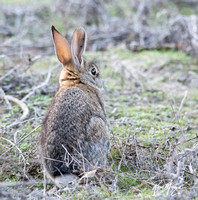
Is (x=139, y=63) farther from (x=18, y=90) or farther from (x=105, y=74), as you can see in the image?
(x=18, y=90)

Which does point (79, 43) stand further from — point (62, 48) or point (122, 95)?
point (122, 95)

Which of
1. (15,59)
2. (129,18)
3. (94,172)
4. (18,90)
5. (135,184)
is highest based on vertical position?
(129,18)

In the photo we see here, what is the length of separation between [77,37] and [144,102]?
93.6 inches

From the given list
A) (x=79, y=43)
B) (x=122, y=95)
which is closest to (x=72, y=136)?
(x=79, y=43)

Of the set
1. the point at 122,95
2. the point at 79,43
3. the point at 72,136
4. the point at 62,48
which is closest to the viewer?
the point at 72,136

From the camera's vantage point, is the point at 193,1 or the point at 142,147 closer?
the point at 142,147

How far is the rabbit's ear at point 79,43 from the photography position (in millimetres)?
4836

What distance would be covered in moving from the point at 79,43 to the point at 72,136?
1715mm

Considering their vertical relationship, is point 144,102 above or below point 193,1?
below

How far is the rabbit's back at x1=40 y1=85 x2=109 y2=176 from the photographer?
11.9ft

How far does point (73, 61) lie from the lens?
468cm

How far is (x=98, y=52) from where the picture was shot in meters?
9.48

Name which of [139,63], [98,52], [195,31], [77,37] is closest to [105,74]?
[139,63]

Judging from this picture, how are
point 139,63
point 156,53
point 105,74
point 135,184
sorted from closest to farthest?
point 135,184 < point 105,74 < point 139,63 < point 156,53
